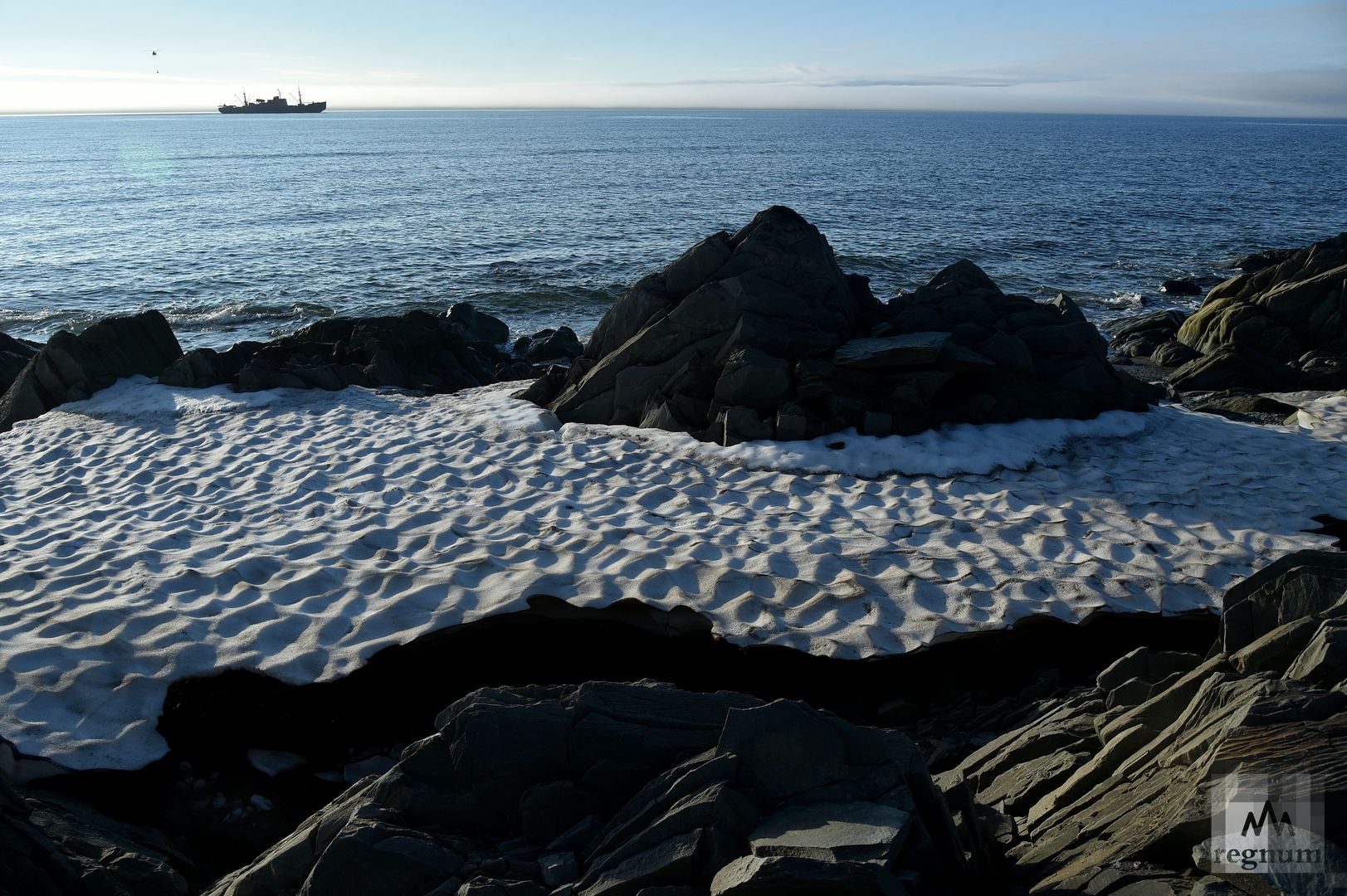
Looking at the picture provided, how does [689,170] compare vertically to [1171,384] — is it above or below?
above

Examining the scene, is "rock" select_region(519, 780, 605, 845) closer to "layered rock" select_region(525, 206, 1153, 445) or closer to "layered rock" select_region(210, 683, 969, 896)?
"layered rock" select_region(210, 683, 969, 896)

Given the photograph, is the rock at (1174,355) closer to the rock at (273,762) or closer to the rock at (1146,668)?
the rock at (1146,668)

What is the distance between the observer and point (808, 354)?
42.0ft

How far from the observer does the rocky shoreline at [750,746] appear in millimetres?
4070

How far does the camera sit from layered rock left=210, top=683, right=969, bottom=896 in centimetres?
394

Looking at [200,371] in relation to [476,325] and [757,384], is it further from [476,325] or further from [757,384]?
[476,325]

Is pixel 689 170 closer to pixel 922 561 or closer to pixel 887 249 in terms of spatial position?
pixel 887 249

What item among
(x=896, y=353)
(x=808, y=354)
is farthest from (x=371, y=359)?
(x=896, y=353)

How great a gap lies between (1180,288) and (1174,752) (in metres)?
30.6

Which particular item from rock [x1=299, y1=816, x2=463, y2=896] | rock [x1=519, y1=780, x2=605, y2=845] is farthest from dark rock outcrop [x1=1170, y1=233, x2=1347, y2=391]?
rock [x1=299, y1=816, x2=463, y2=896]

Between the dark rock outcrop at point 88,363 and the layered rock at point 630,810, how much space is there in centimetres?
1281

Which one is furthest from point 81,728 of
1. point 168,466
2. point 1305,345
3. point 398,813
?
point 1305,345

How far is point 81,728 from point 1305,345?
22.9m

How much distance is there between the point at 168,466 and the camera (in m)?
11.8
